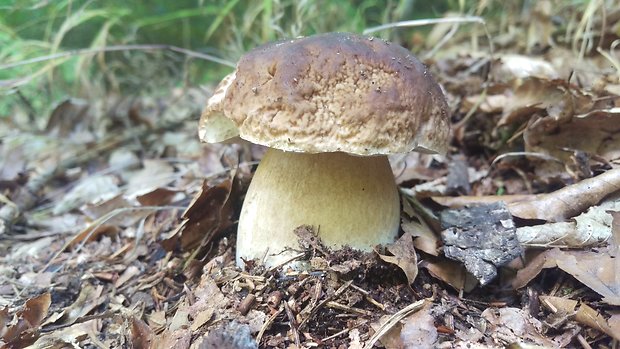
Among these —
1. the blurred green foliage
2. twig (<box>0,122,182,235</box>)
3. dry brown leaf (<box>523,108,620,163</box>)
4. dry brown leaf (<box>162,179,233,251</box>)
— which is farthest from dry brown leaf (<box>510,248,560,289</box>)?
twig (<box>0,122,182,235</box>)

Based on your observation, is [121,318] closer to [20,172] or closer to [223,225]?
[223,225]

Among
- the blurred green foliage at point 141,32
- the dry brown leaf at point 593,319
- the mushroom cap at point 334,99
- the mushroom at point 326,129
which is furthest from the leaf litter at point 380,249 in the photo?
the blurred green foliage at point 141,32

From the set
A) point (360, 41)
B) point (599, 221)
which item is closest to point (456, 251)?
point (599, 221)

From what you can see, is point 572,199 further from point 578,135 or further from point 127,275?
point 127,275

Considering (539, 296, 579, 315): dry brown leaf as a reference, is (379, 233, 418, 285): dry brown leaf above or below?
above

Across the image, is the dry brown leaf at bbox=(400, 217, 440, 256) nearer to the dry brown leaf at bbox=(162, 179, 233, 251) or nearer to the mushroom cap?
the mushroom cap

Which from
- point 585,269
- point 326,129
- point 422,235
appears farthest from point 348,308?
point 585,269

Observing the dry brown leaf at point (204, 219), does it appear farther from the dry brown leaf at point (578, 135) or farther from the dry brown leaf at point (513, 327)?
the dry brown leaf at point (578, 135)

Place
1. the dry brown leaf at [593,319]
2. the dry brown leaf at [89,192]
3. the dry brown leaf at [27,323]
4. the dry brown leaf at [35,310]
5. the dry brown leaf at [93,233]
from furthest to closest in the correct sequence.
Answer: the dry brown leaf at [89,192] < the dry brown leaf at [93,233] < the dry brown leaf at [35,310] < the dry brown leaf at [27,323] < the dry brown leaf at [593,319]
